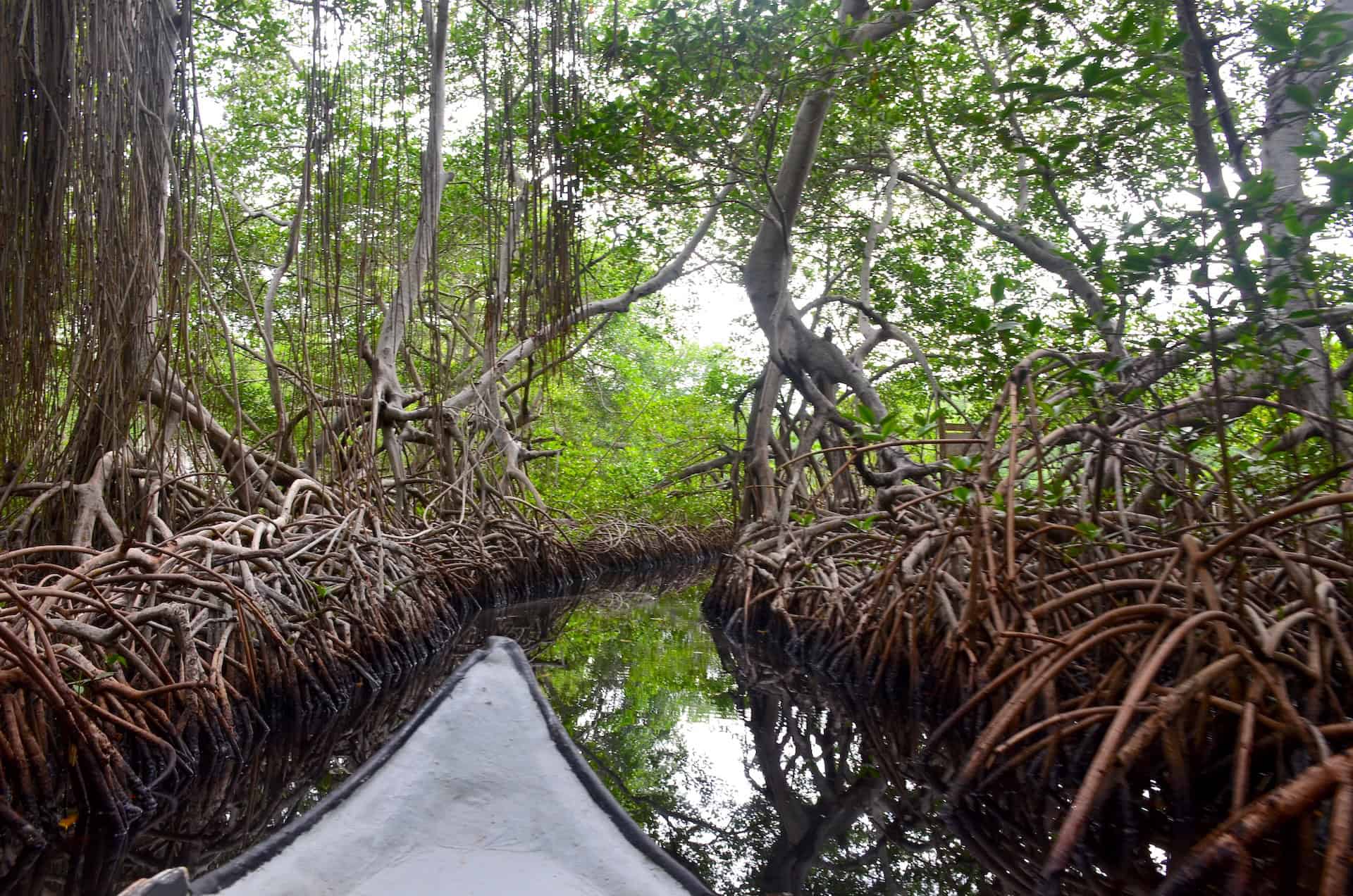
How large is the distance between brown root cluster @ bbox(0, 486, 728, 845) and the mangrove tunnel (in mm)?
19

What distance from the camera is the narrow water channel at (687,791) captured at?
7.38 ft

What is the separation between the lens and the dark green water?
7.70 feet

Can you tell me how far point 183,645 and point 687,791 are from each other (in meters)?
1.74

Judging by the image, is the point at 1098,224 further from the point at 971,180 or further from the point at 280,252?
the point at 280,252

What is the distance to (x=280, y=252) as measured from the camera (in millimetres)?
10258

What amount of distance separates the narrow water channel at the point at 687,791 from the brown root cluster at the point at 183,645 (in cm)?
13

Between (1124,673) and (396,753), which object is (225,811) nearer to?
(396,753)

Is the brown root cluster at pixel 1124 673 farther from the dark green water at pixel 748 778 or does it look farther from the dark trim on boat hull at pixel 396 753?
the dark trim on boat hull at pixel 396 753

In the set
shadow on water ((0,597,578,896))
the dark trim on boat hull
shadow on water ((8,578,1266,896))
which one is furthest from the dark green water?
the dark trim on boat hull

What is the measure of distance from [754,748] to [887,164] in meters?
6.48

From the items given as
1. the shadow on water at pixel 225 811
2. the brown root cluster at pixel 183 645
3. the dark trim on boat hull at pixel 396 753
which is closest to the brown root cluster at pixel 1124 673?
the dark trim on boat hull at pixel 396 753

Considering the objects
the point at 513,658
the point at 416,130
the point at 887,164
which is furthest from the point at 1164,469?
the point at 416,130

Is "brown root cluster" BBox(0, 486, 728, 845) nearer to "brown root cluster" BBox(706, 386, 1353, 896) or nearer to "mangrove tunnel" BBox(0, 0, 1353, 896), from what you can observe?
"mangrove tunnel" BBox(0, 0, 1353, 896)

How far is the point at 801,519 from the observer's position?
6.31m
